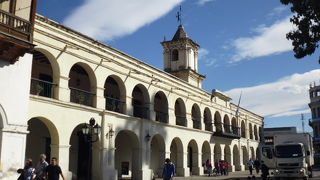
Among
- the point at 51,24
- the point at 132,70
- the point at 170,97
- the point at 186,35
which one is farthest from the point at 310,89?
the point at 51,24

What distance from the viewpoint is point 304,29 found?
12562 millimetres

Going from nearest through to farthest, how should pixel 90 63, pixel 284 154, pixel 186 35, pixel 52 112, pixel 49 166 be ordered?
pixel 49 166 → pixel 52 112 → pixel 90 63 → pixel 284 154 → pixel 186 35

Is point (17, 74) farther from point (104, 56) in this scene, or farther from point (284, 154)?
point (284, 154)

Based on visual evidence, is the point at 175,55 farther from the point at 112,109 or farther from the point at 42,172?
the point at 42,172

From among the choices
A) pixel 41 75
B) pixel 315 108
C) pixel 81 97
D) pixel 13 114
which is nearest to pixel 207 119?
pixel 81 97

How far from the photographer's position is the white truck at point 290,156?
74.9 ft

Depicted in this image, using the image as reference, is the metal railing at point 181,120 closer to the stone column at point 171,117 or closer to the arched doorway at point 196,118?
the stone column at point 171,117

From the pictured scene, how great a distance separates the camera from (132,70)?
23922 mm

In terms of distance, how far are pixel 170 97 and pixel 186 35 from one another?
1177cm

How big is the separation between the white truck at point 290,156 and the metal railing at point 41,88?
14.1 metres

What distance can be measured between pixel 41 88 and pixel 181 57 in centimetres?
2133

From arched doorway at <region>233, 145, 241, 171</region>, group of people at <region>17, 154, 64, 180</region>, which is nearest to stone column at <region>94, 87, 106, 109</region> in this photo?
group of people at <region>17, 154, 64, 180</region>

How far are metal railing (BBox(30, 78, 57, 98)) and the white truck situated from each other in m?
14.1

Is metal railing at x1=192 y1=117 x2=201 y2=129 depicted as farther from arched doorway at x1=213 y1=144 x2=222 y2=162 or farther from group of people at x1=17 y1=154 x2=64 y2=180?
group of people at x1=17 y1=154 x2=64 y2=180
